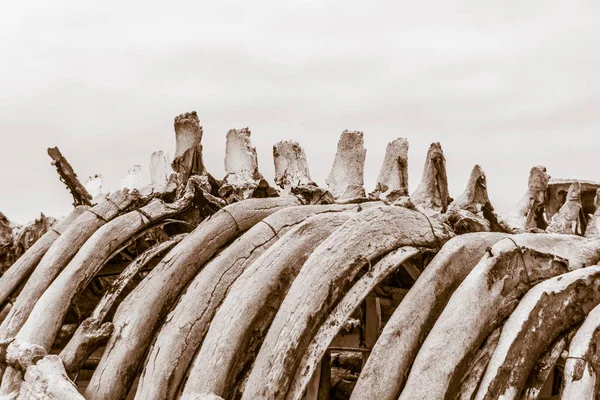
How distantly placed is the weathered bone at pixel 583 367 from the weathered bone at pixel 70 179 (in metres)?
6.33

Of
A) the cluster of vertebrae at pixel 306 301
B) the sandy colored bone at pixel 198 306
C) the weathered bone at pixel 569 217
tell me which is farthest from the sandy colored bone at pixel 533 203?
the sandy colored bone at pixel 198 306

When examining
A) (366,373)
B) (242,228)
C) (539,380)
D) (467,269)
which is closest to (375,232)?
(467,269)

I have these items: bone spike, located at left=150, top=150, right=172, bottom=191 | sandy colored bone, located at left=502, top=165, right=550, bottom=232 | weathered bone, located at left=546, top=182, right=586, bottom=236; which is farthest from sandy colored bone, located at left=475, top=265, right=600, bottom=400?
bone spike, located at left=150, top=150, right=172, bottom=191

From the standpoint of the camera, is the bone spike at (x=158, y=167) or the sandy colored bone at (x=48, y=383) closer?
the sandy colored bone at (x=48, y=383)

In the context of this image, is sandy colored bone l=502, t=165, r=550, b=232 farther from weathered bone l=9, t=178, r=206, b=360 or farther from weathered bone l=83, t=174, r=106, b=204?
weathered bone l=83, t=174, r=106, b=204

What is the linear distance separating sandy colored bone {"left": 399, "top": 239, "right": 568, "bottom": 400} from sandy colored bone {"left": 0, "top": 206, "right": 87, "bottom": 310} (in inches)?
193

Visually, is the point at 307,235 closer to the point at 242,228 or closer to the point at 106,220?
the point at 242,228

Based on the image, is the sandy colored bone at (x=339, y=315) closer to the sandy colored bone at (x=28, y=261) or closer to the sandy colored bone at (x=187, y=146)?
the sandy colored bone at (x=187, y=146)

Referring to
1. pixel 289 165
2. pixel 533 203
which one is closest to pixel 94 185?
pixel 289 165

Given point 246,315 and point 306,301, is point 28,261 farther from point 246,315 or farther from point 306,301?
point 306,301

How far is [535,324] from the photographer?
17.2 feet

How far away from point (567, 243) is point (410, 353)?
1500mm

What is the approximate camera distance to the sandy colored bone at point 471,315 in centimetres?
506

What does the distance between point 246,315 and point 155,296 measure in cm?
125
